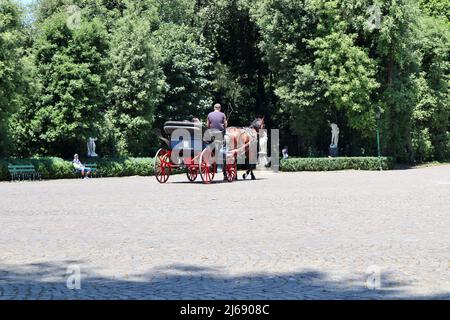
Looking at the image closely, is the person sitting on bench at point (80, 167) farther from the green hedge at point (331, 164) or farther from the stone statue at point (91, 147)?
the green hedge at point (331, 164)

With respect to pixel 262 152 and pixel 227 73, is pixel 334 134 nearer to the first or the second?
pixel 262 152

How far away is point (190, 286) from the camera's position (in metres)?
6.52

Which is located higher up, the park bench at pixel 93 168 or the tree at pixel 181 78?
the tree at pixel 181 78

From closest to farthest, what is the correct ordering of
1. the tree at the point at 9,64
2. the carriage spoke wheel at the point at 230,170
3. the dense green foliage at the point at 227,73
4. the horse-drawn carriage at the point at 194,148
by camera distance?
the horse-drawn carriage at the point at 194,148
the carriage spoke wheel at the point at 230,170
the tree at the point at 9,64
the dense green foliage at the point at 227,73

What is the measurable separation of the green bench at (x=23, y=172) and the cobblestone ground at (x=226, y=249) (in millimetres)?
13875

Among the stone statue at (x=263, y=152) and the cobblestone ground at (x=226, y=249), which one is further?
the stone statue at (x=263, y=152)

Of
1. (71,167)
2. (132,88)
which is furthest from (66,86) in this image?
(132,88)

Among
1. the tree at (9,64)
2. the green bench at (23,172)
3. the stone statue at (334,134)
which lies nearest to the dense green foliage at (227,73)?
the tree at (9,64)

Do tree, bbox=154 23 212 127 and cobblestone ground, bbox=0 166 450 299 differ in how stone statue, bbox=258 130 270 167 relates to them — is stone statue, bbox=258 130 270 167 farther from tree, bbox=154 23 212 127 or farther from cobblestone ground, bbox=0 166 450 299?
cobblestone ground, bbox=0 166 450 299

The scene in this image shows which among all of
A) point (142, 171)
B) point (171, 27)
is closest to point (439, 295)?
point (142, 171)

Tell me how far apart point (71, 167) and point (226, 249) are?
2410 centimetres

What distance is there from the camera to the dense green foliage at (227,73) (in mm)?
34125

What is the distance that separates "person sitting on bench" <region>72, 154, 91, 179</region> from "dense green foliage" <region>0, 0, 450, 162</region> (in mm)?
2157

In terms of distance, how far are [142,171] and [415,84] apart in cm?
2093
